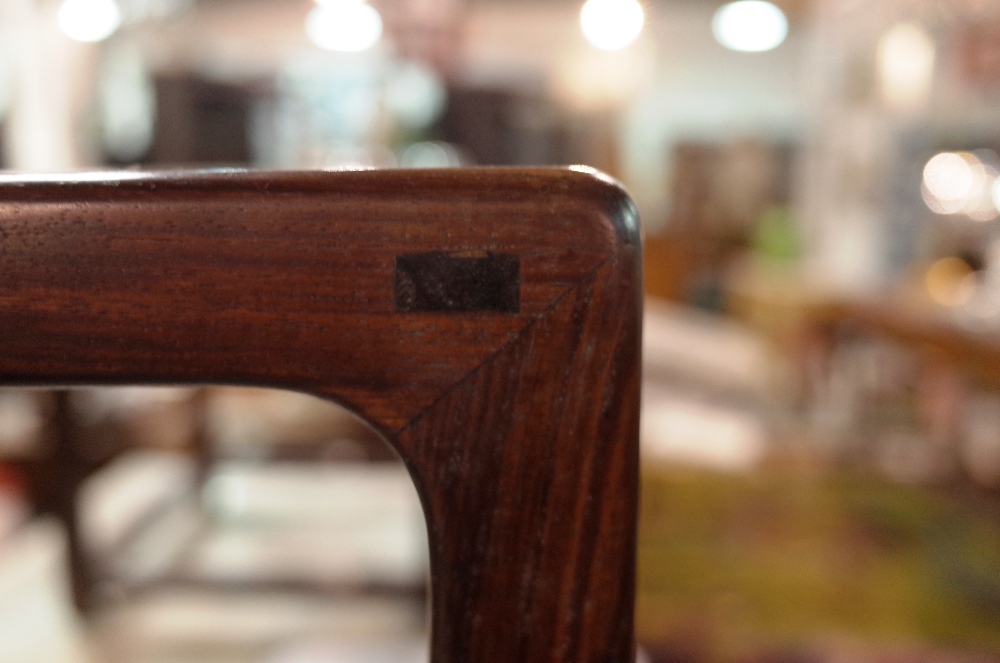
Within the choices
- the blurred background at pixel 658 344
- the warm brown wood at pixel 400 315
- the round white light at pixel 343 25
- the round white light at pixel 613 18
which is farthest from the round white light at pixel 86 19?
the warm brown wood at pixel 400 315

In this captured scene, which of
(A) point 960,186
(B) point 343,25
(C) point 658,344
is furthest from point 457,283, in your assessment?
(B) point 343,25

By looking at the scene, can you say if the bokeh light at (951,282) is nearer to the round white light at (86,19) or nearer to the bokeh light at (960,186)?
the bokeh light at (960,186)

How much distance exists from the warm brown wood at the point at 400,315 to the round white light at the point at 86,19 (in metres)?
6.12

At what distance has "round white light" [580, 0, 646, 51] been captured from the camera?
19.4ft

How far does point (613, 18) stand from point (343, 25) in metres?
2.31

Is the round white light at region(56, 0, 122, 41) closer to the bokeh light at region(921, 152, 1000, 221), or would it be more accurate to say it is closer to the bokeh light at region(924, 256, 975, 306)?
the bokeh light at region(924, 256, 975, 306)

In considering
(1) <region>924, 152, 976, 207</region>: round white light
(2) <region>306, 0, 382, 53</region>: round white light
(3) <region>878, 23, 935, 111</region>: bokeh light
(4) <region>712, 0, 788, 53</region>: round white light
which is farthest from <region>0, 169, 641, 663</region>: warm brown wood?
(4) <region>712, 0, 788, 53</region>: round white light

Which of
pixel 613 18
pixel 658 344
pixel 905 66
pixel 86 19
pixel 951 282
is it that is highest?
pixel 613 18

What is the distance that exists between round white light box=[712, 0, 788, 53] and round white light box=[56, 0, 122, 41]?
4.92 meters

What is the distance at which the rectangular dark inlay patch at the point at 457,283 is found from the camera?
25 centimetres

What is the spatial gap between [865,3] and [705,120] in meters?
4.09

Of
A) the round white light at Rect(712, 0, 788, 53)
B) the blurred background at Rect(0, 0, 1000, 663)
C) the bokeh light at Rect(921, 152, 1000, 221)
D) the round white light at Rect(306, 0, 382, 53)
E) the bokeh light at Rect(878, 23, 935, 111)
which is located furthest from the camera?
the round white light at Rect(712, 0, 788, 53)

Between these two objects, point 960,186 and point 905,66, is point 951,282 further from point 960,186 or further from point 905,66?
point 905,66

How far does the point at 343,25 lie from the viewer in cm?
665
